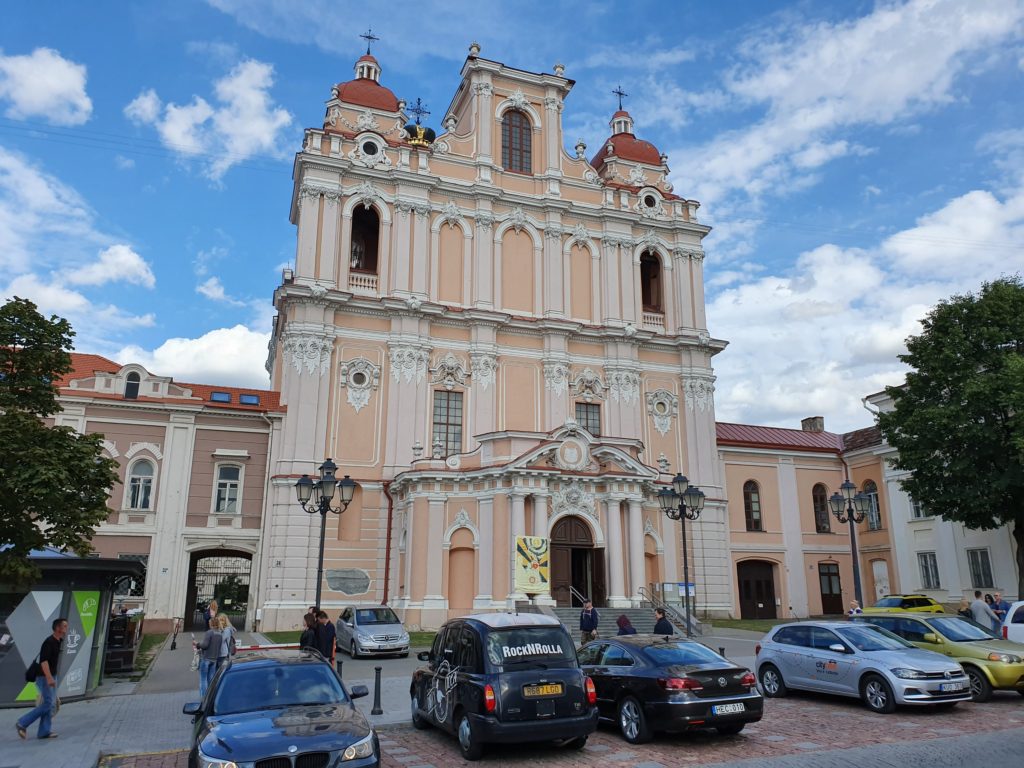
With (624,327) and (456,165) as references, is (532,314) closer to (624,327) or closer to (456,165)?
(624,327)

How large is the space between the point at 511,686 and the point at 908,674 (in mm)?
7499

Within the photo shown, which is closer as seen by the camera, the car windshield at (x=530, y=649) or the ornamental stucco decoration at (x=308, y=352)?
the car windshield at (x=530, y=649)

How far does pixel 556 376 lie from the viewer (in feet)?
125

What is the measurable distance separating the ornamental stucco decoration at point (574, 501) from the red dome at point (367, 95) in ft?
72.0

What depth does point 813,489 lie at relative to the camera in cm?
4362

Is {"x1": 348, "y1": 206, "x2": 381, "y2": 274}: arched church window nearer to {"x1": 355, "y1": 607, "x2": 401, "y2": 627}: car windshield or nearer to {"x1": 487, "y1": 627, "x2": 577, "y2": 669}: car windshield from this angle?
{"x1": 355, "y1": 607, "x2": 401, "y2": 627}: car windshield

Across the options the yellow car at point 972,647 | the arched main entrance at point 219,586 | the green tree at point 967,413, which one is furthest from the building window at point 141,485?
the green tree at point 967,413

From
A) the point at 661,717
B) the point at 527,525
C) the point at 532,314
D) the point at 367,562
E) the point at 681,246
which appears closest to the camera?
the point at 661,717

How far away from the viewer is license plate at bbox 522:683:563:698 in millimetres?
10742

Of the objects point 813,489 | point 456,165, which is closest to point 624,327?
point 456,165

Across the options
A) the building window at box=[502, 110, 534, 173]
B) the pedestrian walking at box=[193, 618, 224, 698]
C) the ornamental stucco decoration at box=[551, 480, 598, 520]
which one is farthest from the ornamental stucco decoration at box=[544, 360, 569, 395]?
the pedestrian walking at box=[193, 618, 224, 698]

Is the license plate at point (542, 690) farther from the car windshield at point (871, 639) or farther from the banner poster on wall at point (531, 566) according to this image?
the banner poster on wall at point (531, 566)

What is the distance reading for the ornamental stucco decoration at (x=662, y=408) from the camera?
131 feet

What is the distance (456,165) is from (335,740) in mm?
34547
